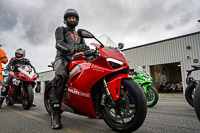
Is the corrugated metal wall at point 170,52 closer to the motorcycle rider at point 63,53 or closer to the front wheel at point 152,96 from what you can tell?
the front wheel at point 152,96

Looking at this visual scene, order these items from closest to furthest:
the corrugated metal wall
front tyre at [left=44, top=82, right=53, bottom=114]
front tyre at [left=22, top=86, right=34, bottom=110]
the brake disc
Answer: the brake disc
front tyre at [left=44, top=82, right=53, bottom=114]
front tyre at [left=22, top=86, right=34, bottom=110]
the corrugated metal wall

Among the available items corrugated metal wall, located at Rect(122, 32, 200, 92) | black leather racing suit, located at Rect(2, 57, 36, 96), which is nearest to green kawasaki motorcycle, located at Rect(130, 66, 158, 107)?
black leather racing suit, located at Rect(2, 57, 36, 96)

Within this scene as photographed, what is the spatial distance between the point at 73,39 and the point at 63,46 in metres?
0.33

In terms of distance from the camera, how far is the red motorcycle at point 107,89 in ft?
5.89

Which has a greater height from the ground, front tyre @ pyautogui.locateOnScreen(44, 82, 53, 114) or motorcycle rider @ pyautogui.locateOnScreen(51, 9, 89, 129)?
motorcycle rider @ pyautogui.locateOnScreen(51, 9, 89, 129)

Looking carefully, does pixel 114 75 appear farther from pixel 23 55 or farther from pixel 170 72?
pixel 170 72

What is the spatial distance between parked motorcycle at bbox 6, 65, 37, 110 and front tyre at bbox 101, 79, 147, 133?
3003 mm

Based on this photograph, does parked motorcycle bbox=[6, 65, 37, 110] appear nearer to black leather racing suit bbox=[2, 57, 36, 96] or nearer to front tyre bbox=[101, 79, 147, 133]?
black leather racing suit bbox=[2, 57, 36, 96]

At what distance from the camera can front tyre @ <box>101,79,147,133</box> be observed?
1.71 meters

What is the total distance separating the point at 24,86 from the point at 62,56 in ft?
8.09

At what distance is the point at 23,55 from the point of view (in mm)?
4961

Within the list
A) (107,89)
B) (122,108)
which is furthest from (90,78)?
(122,108)

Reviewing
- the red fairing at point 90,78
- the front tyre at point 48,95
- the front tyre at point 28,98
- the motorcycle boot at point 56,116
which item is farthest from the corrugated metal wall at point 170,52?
the motorcycle boot at point 56,116

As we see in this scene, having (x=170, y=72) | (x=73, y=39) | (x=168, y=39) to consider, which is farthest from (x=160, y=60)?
(x=73, y=39)
